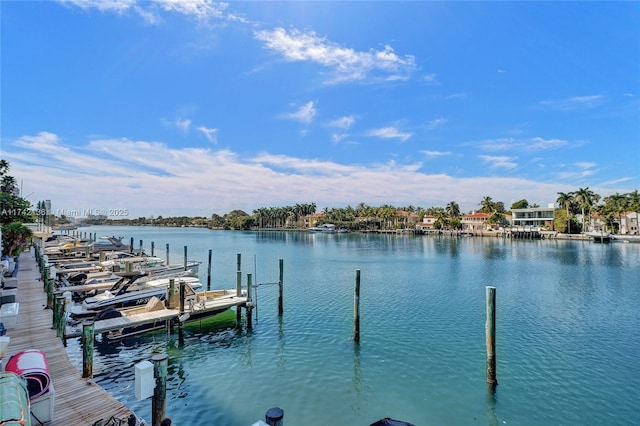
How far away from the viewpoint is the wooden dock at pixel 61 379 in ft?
25.1

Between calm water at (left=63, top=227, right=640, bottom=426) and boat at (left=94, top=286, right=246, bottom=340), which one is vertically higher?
A: boat at (left=94, top=286, right=246, bottom=340)

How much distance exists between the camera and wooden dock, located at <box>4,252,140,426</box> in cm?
766

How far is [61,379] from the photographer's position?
9422mm

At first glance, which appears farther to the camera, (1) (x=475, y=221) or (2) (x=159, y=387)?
(1) (x=475, y=221)

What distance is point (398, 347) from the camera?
52.7 ft

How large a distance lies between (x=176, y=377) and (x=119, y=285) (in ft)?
46.2

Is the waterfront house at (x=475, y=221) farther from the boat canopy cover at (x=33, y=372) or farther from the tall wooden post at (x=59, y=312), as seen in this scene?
the boat canopy cover at (x=33, y=372)

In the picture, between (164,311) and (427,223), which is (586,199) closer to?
(427,223)

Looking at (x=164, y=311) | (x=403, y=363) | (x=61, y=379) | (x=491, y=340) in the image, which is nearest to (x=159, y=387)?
(x=61, y=379)

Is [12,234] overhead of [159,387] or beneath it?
overhead

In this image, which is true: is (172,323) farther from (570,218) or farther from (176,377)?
(570,218)

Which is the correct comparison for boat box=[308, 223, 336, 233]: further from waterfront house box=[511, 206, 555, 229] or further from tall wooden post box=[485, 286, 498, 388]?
tall wooden post box=[485, 286, 498, 388]

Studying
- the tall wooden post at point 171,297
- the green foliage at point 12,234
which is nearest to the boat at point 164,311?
the tall wooden post at point 171,297

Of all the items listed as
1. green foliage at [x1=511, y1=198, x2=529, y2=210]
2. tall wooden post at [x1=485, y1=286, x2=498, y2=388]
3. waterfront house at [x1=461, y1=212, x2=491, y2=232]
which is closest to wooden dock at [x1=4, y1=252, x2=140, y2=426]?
tall wooden post at [x1=485, y1=286, x2=498, y2=388]
